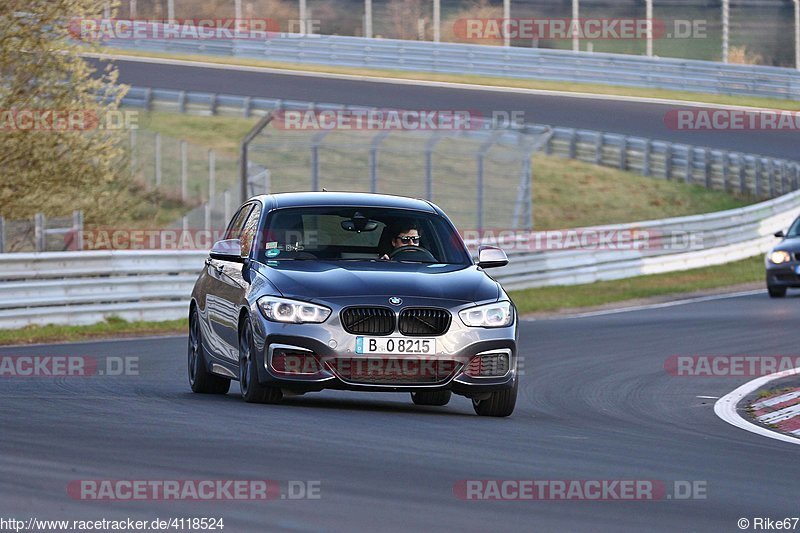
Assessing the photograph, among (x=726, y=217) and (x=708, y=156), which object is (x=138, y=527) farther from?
(x=708, y=156)

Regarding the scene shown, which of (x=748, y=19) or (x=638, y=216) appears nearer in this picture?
(x=638, y=216)

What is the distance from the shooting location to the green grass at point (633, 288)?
26644mm

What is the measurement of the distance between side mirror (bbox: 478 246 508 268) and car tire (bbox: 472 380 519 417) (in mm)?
922

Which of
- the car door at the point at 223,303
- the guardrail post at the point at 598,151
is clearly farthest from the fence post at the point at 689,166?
the car door at the point at 223,303

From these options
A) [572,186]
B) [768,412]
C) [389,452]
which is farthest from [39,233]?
[572,186]

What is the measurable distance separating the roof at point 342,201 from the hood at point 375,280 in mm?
703

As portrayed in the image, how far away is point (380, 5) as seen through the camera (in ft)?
156

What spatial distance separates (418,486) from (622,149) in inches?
1388

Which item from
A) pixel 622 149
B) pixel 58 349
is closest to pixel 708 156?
pixel 622 149

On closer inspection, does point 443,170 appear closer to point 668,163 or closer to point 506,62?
point 668,163

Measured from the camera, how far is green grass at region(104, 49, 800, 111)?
4353 centimetres

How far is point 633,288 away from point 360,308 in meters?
19.4

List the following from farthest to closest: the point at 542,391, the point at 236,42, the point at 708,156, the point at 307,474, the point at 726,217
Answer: the point at 236,42
the point at 708,156
the point at 726,217
the point at 542,391
the point at 307,474

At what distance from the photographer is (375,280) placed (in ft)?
35.0
